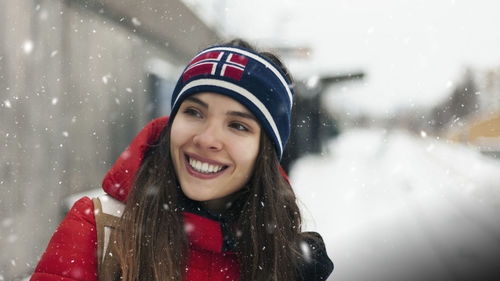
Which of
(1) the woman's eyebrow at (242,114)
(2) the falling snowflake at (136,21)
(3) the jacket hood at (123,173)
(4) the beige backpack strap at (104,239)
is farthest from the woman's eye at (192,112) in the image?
(2) the falling snowflake at (136,21)

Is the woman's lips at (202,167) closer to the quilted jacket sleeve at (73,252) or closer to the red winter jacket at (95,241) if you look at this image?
the red winter jacket at (95,241)

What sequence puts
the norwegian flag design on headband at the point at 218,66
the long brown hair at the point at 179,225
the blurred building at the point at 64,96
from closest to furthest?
1. the long brown hair at the point at 179,225
2. the norwegian flag design on headband at the point at 218,66
3. the blurred building at the point at 64,96

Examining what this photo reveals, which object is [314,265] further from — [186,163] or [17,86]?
[17,86]

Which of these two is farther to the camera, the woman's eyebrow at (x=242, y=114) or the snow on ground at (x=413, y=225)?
the snow on ground at (x=413, y=225)

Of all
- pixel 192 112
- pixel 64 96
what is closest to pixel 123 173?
pixel 192 112

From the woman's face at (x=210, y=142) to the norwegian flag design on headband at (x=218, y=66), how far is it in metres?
0.10

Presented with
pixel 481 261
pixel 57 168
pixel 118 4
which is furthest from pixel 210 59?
pixel 481 261

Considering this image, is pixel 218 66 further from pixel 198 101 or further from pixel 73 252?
pixel 73 252

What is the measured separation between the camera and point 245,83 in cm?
131

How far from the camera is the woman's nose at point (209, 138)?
1.21 m

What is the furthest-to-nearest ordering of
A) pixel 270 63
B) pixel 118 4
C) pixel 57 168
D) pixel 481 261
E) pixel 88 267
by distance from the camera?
pixel 481 261 < pixel 118 4 < pixel 57 168 < pixel 270 63 < pixel 88 267

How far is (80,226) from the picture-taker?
1.11 meters

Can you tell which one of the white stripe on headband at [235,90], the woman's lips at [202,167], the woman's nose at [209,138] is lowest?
the woman's lips at [202,167]

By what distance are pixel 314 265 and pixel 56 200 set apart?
232 centimetres
